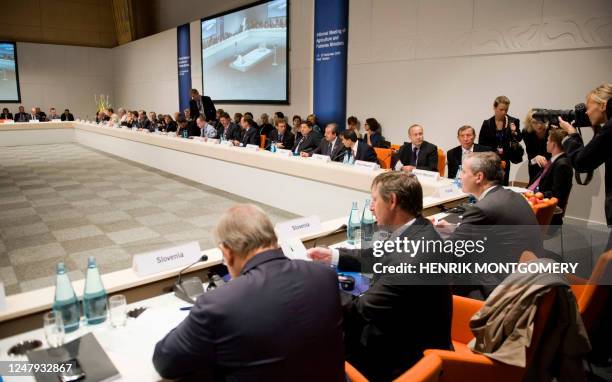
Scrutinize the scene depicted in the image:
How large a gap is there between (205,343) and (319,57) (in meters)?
7.69

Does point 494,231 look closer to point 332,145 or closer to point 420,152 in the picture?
point 420,152

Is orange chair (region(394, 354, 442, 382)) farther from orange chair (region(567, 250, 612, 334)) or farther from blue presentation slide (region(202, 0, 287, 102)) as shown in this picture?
blue presentation slide (region(202, 0, 287, 102))

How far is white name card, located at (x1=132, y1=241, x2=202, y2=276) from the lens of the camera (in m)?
1.91

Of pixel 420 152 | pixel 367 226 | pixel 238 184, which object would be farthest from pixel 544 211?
pixel 238 184

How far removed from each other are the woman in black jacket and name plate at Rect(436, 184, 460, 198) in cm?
153

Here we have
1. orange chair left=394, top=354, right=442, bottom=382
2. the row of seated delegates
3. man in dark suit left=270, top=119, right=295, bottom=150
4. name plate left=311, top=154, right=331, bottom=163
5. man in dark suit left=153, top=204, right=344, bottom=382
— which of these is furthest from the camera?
the row of seated delegates

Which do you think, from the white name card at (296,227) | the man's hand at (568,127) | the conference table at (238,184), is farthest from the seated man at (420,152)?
the white name card at (296,227)

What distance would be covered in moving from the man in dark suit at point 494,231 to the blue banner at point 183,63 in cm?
1121

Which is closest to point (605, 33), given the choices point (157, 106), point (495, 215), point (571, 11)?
point (571, 11)

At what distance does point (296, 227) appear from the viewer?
8.01 ft

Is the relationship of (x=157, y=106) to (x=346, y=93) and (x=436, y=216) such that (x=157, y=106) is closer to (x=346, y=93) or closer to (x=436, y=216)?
(x=346, y=93)

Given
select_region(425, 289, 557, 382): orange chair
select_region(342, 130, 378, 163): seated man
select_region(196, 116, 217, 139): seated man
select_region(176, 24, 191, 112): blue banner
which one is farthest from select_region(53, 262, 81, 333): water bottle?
select_region(176, 24, 191, 112): blue banner

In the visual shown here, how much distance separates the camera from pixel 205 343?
110cm

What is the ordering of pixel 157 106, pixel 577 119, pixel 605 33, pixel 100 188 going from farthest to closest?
pixel 157 106 → pixel 100 188 → pixel 605 33 → pixel 577 119
